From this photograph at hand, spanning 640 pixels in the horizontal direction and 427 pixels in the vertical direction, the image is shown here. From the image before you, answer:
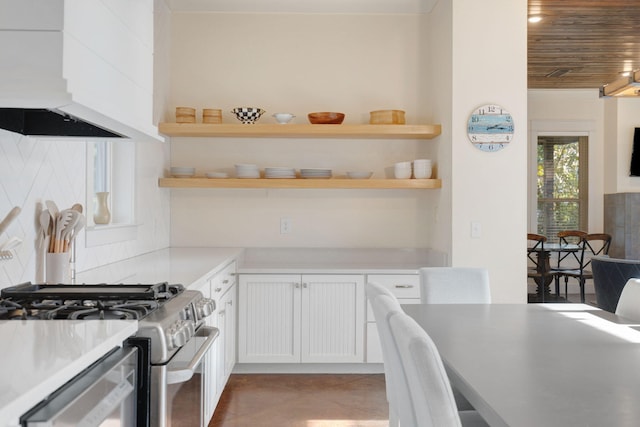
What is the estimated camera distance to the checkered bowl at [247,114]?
4508 millimetres

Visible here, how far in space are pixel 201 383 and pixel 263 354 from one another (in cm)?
190

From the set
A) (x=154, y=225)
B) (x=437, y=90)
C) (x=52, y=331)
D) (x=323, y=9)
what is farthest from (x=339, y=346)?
(x=52, y=331)

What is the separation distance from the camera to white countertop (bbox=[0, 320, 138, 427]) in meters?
1.05

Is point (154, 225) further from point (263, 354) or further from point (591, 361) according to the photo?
point (591, 361)

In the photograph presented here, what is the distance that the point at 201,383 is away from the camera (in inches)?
95.5

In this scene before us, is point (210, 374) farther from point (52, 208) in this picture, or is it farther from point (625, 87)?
point (625, 87)

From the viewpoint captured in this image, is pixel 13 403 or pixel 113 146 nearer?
pixel 13 403

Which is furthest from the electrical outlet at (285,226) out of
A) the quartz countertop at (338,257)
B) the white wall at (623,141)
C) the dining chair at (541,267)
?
the white wall at (623,141)

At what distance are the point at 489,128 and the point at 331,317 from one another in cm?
160

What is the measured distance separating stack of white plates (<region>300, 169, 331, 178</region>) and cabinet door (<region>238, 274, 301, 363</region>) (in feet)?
2.38

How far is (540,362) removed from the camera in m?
1.81

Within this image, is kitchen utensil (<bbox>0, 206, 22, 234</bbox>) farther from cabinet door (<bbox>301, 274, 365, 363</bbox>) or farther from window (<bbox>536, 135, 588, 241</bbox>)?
window (<bbox>536, 135, 588, 241</bbox>)

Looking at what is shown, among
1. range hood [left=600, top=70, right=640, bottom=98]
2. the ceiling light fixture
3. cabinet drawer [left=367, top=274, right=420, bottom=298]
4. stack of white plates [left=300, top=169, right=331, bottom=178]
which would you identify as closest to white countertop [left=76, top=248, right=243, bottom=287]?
stack of white plates [left=300, top=169, right=331, bottom=178]

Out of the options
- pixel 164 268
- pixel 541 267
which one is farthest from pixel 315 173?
pixel 541 267
